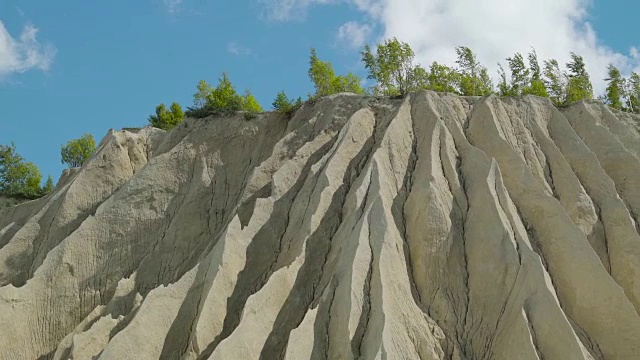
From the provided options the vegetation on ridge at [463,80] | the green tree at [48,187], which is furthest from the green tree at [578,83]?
the green tree at [48,187]

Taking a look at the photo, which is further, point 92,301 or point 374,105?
point 374,105

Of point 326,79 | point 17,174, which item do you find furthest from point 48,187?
point 326,79

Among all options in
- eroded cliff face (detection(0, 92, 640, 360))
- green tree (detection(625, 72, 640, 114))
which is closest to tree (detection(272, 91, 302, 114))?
eroded cliff face (detection(0, 92, 640, 360))

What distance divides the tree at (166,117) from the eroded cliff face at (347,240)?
1590 centimetres

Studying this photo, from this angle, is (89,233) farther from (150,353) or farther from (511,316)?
(511,316)

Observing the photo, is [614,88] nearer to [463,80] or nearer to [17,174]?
[463,80]

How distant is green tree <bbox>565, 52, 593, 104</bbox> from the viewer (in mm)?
44219

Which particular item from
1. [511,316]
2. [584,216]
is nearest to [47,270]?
[511,316]

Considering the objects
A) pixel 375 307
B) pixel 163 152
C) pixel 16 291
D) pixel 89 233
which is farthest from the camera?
pixel 163 152

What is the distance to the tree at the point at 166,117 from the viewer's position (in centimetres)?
5356

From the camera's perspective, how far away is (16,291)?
28.4m

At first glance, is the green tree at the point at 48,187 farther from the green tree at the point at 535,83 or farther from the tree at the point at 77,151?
the green tree at the point at 535,83

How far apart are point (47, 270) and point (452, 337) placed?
1490 centimetres

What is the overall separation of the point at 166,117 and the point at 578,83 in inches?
1005
